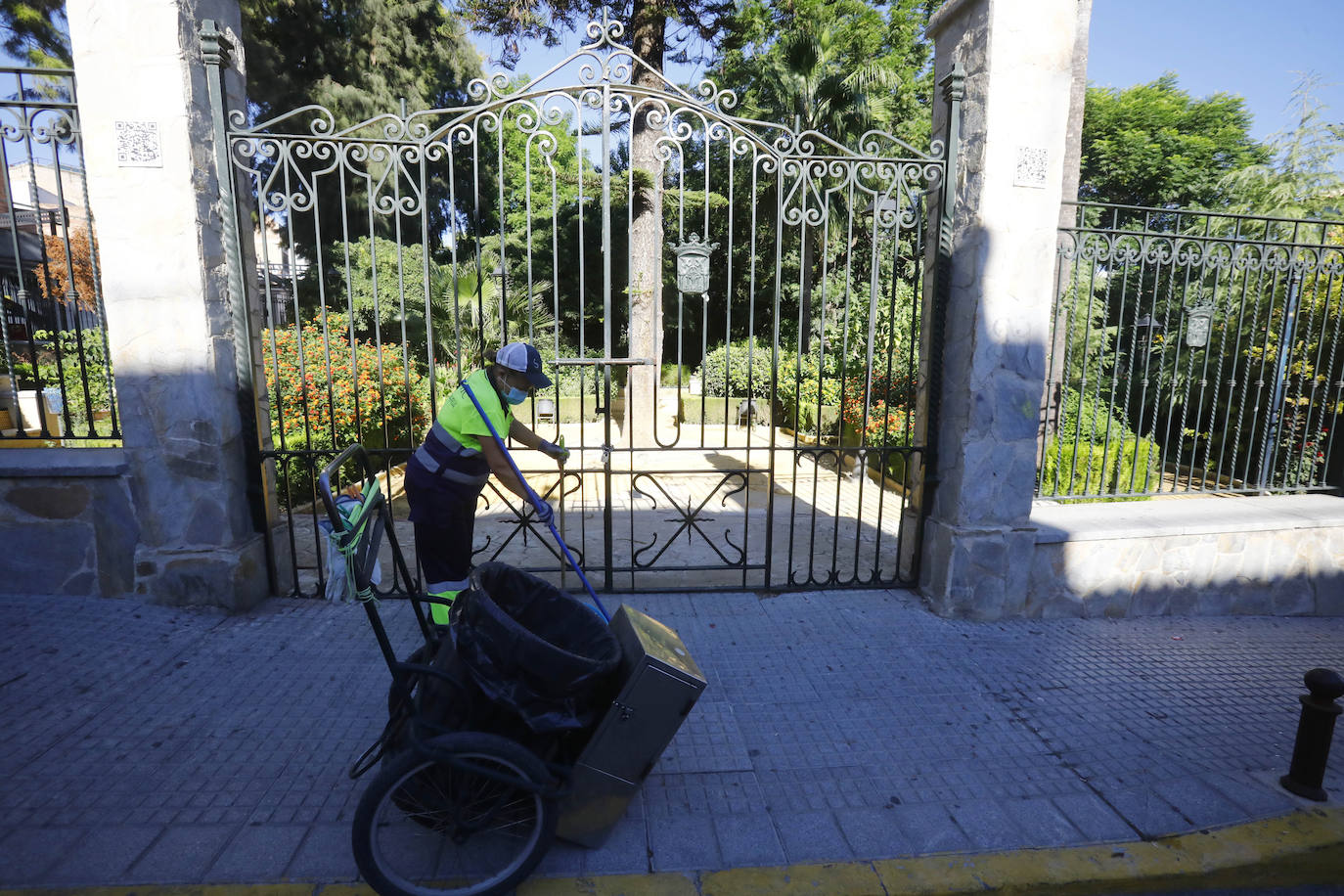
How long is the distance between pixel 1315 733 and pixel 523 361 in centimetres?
395

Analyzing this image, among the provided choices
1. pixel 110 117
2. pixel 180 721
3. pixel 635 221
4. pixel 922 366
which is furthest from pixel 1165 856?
pixel 635 221

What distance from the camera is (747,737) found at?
357 centimetres

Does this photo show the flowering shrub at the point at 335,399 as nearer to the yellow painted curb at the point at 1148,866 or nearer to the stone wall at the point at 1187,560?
the stone wall at the point at 1187,560

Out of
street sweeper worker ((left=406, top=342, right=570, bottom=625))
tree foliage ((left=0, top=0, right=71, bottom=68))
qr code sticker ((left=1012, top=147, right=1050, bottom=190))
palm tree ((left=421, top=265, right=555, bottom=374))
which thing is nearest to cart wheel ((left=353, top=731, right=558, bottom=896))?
street sweeper worker ((left=406, top=342, right=570, bottom=625))

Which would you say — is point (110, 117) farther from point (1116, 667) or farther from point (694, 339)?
point (694, 339)

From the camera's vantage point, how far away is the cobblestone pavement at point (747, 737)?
2.82m

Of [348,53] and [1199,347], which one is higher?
[348,53]

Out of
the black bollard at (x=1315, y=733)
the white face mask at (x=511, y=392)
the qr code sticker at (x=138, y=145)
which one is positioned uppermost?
the qr code sticker at (x=138, y=145)

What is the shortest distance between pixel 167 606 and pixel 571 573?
2.61 meters

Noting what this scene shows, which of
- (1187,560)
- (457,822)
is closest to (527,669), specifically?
(457,822)

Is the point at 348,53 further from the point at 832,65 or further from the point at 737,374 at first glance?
the point at 737,374

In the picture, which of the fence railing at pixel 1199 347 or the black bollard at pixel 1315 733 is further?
the fence railing at pixel 1199 347

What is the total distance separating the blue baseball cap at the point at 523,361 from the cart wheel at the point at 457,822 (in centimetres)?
193

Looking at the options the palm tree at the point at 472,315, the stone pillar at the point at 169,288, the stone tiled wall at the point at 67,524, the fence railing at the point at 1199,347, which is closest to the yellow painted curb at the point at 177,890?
the stone pillar at the point at 169,288
